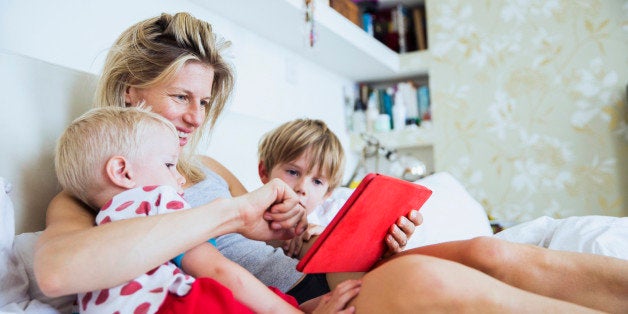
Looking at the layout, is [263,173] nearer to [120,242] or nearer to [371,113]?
[120,242]

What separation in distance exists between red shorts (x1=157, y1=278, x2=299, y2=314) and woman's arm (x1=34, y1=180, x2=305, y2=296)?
0.20 ft

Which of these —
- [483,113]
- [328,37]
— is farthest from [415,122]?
[328,37]

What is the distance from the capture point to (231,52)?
5.45 feet

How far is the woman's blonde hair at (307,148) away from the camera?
157 cm

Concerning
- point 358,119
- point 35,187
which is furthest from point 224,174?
point 358,119

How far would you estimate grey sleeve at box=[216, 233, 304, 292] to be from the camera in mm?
1211

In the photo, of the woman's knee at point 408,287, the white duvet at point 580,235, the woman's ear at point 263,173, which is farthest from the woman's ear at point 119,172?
the white duvet at point 580,235

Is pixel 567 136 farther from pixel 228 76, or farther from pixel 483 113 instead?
pixel 228 76

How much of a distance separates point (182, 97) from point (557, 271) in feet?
2.96

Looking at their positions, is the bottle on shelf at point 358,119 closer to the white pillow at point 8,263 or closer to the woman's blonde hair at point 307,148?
the woman's blonde hair at point 307,148

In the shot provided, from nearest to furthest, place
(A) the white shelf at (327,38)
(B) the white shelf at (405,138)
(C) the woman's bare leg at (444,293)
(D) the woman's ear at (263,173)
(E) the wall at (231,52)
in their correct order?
(C) the woman's bare leg at (444,293) → (E) the wall at (231,52) → (D) the woman's ear at (263,173) → (A) the white shelf at (327,38) → (B) the white shelf at (405,138)

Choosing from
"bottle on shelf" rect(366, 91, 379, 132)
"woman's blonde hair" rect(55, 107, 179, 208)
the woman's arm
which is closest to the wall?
→ "bottle on shelf" rect(366, 91, 379, 132)

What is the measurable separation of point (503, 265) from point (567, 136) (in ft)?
7.27

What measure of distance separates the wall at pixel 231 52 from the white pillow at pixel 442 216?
0.41 m
